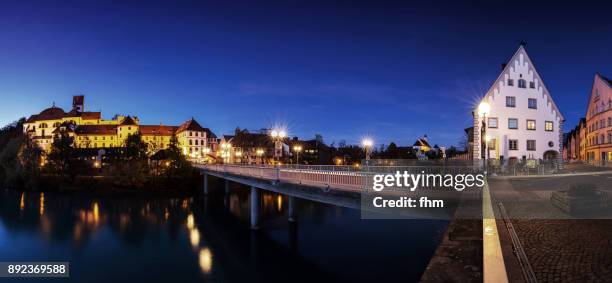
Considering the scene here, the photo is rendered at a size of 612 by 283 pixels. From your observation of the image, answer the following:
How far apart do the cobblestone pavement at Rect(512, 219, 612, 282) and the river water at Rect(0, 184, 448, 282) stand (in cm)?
1011

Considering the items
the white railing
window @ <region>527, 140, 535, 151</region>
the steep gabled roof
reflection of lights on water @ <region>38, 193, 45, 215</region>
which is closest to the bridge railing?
the white railing

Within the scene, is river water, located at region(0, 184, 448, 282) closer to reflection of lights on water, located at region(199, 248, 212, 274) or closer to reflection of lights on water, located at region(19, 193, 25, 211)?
reflection of lights on water, located at region(199, 248, 212, 274)

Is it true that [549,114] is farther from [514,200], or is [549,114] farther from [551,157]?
[514,200]

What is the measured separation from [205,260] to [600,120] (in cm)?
6333

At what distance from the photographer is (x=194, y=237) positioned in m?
34.8

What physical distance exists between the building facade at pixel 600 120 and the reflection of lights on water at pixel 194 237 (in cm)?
5487

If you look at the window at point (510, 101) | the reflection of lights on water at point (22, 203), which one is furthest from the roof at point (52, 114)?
the window at point (510, 101)

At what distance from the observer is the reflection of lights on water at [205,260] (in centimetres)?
2533

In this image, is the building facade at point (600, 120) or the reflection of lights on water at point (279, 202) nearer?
the reflection of lights on water at point (279, 202)

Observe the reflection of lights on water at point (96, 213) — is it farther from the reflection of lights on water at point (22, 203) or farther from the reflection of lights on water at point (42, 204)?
the reflection of lights on water at point (22, 203)

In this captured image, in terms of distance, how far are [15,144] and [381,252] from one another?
92.0 metres

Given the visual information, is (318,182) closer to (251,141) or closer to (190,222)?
(190,222)

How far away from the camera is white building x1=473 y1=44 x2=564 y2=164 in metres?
42.9

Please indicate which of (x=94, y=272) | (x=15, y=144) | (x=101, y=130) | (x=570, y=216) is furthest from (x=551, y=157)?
(x=101, y=130)
